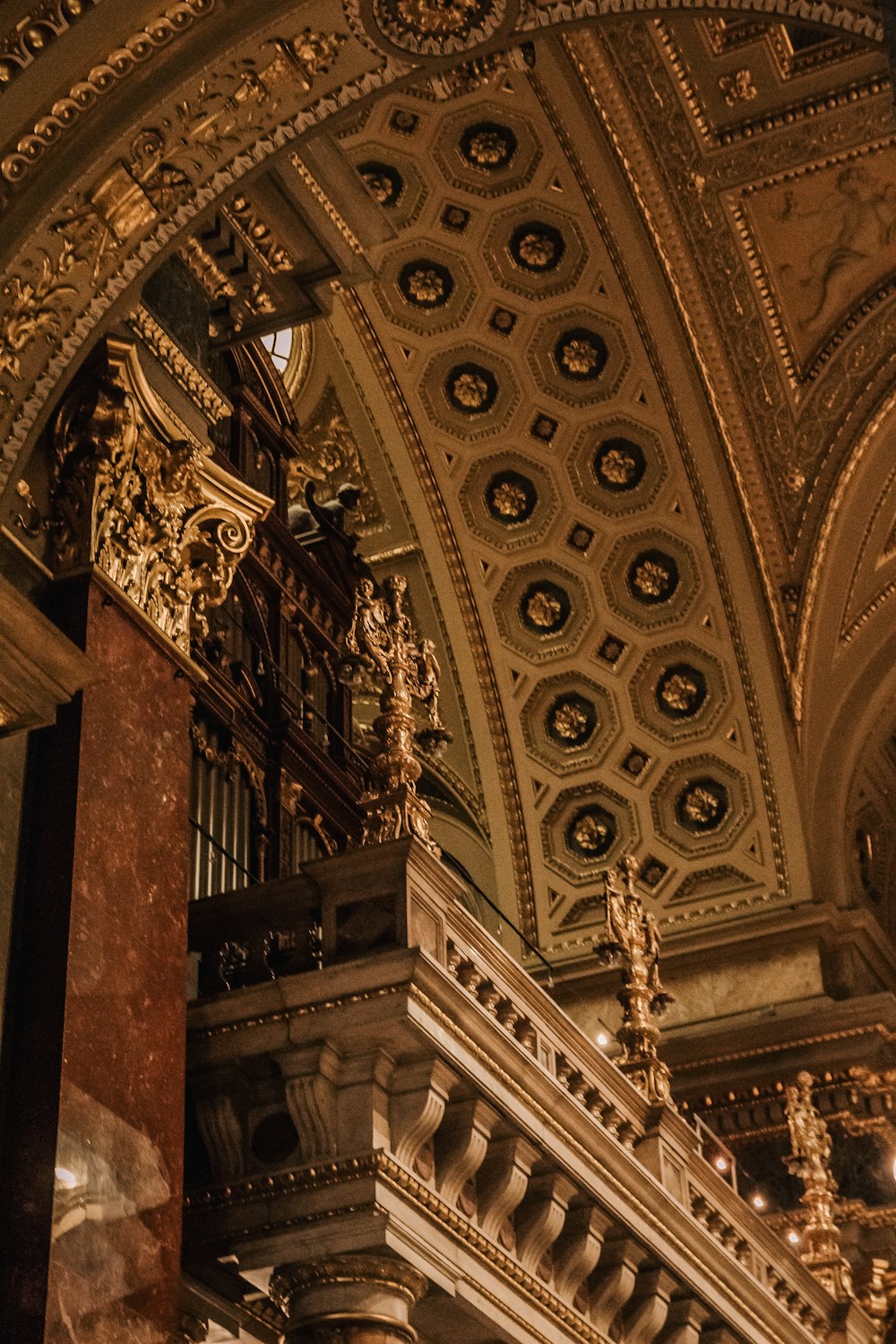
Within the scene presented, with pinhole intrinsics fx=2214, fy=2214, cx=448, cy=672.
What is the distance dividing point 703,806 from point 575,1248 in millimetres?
6335

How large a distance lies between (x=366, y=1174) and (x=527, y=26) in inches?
161

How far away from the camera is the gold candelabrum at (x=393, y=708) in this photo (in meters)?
8.77

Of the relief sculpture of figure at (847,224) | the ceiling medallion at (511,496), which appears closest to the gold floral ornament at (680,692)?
the ceiling medallion at (511,496)

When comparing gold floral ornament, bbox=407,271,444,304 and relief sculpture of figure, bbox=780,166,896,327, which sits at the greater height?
relief sculpture of figure, bbox=780,166,896,327

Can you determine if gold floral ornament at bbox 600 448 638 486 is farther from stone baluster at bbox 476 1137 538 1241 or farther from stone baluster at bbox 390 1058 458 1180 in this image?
stone baluster at bbox 390 1058 458 1180

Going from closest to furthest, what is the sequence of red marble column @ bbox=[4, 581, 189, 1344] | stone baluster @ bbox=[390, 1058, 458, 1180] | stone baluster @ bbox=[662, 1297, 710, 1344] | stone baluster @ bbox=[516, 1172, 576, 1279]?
red marble column @ bbox=[4, 581, 189, 1344]
stone baluster @ bbox=[390, 1058, 458, 1180]
stone baluster @ bbox=[516, 1172, 576, 1279]
stone baluster @ bbox=[662, 1297, 710, 1344]

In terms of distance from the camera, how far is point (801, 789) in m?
15.2

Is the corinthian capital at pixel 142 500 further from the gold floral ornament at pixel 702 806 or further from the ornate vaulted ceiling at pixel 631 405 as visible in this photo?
the gold floral ornament at pixel 702 806

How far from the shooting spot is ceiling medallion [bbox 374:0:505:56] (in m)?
7.64

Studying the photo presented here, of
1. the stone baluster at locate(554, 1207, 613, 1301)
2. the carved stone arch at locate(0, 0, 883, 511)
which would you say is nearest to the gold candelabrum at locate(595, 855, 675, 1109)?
the stone baluster at locate(554, 1207, 613, 1301)

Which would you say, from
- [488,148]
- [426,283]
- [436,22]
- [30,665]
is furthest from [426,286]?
[30,665]

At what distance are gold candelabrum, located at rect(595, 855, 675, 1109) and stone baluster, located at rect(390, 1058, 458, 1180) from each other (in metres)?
2.70

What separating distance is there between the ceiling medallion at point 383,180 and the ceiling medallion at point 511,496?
2.19 m

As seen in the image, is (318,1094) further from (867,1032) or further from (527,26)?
(867,1032)
